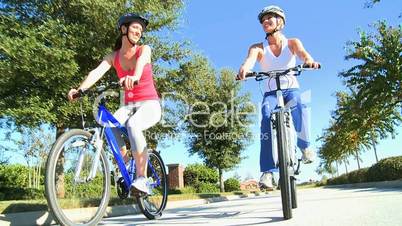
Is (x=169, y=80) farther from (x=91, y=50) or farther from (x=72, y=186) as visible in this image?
(x=72, y=186)

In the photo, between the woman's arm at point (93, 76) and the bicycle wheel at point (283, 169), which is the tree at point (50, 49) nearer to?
the woman's arm at point (93, 76)

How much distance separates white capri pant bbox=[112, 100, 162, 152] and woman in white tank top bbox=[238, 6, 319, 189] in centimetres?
111

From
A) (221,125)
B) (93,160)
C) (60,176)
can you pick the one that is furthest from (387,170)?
(60,176)

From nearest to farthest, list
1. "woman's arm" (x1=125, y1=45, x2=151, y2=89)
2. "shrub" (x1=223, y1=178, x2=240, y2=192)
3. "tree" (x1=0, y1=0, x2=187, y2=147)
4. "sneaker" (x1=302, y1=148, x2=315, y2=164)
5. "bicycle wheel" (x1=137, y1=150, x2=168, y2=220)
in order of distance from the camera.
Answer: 1. "woman's arm" (x1=125, y1=45, x2=151, y2=89)
2. "sneaker" (x1=302, y1=148, x2=315, y2=164)
3. "bicycle wheel" (x1=137, y1=150, x2=168, y2=220)
4. "tree" (x1=0, y1=0, x2=187, y2=147)
5. "shrub" (x1=223, y1=178, x2=240, y2=192)

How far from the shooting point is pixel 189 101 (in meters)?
20.9

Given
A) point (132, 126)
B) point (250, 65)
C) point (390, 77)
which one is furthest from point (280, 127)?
point (390, 77)

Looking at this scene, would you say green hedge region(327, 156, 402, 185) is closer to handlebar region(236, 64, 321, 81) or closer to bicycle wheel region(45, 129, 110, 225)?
handlebar region(236, 64, 321, 81)

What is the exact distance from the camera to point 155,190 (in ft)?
22.1

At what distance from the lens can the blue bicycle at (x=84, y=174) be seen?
4.18 m

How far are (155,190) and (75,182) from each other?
2.15 metres

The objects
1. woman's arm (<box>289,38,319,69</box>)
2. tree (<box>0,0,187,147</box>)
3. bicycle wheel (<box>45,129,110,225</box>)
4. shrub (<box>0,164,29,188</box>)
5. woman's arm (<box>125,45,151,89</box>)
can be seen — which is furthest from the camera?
shrub (<box>0,164,29,188</box>)

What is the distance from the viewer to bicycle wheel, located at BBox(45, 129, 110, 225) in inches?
162

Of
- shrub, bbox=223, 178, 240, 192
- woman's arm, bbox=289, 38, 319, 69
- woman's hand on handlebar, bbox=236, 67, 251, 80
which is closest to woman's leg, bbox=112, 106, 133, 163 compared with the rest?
woman's hand on handlebar, bbox=236, 67, 251, 80

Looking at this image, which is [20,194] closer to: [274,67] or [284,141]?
[274,67]
